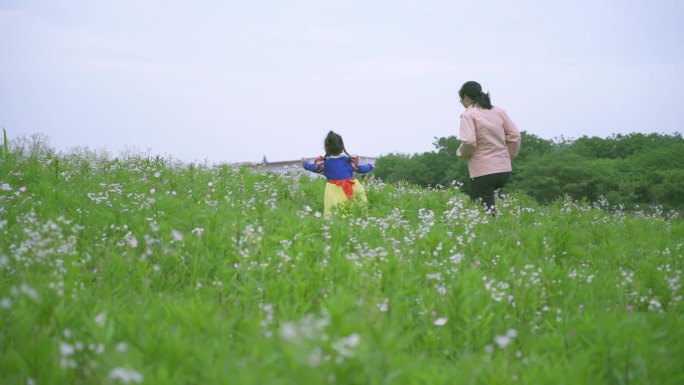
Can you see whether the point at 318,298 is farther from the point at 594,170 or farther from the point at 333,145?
the point at 594,170

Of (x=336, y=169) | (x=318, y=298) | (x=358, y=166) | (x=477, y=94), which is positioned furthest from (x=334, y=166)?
(x=318, y=298)

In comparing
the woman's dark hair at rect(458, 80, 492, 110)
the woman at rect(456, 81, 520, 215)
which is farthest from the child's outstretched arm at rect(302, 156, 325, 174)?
the woman's dark hair at rect(458, 80, 492, 110)

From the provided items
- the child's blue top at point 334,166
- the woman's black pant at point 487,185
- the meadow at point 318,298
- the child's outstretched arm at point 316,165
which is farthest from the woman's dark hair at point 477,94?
the child's outstretched arm at point 316,165

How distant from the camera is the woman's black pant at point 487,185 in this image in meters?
8.95

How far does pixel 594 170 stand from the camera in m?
61.4

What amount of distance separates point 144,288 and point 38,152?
1155 centimetres

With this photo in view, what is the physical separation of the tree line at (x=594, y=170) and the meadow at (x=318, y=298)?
35.0 meters

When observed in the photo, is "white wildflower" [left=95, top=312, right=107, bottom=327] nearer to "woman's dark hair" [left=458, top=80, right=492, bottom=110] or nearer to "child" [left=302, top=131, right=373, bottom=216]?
"child" [left=302, top=131, right=373, bottom=216]

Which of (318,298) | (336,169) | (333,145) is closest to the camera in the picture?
(318,298)

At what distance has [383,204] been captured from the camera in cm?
947

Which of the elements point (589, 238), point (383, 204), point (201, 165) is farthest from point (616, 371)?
point (201, 165)

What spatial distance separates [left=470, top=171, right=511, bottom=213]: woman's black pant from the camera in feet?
29.3

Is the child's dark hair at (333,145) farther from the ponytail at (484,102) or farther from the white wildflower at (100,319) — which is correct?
the white wildflower at (100,319)

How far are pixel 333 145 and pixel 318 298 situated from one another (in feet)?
16.3
